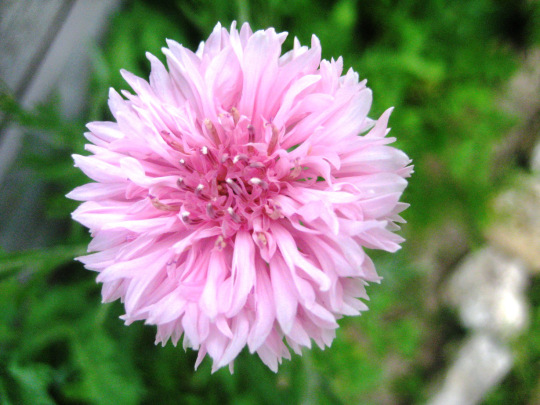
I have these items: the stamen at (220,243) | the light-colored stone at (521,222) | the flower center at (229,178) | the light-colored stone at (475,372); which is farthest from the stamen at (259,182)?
the light-colored stone at (475,372)

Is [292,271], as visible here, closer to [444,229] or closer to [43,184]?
[43,184]

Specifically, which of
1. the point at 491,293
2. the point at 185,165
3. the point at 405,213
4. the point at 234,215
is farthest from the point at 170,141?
the point at 491,293

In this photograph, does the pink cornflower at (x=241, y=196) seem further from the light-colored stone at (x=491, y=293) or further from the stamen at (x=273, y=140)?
the light-colored stone at (x=491, y=293)

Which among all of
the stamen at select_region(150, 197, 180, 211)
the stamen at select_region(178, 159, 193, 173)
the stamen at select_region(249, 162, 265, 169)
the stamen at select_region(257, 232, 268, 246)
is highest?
the stamen at select_region(249, 162, 265, 169)

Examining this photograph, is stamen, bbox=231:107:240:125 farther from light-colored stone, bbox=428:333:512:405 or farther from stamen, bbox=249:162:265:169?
light-colored stone, bbox=428:333:512:405

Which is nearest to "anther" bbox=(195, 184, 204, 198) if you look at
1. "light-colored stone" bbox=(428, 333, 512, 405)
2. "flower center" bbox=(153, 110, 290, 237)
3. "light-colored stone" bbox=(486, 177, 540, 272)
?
"flower center" bbox=(153, 110, 290, 237)

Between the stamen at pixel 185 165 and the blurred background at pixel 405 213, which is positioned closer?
the stamen at pixel 185 165

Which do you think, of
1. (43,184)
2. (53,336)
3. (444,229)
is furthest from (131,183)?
(444,229)

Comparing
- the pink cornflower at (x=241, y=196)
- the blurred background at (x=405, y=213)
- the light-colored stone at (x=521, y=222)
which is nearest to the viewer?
the pink cornflower at (x=241, y=196)
